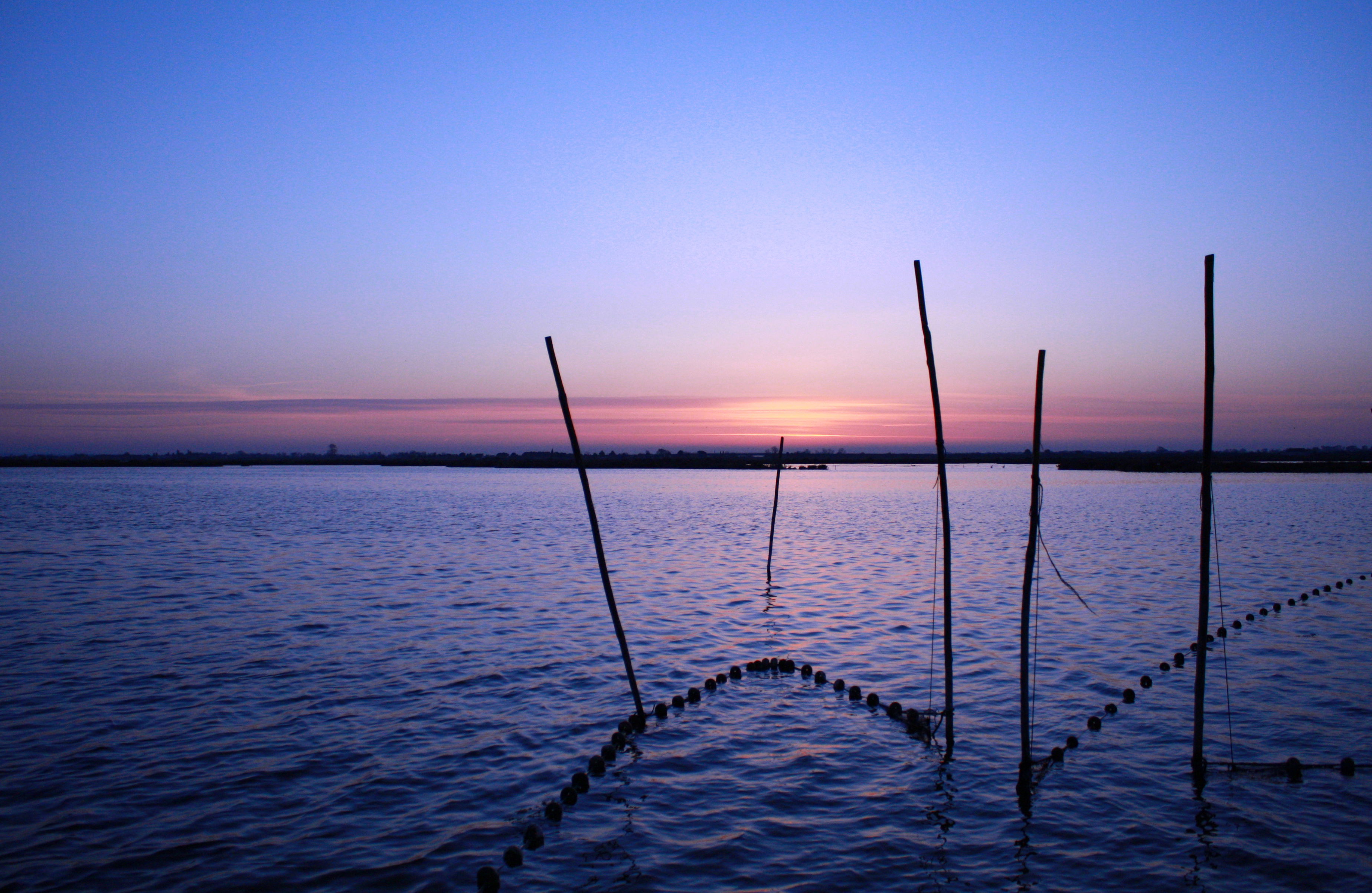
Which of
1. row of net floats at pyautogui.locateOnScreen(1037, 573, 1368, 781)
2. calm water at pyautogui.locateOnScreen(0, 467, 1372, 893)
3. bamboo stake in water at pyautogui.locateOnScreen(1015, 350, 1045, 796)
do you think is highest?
bamboo stake in water at pyautogui.locateOnScreen(1015, 350, 1045, 796)

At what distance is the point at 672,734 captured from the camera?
1326 cm

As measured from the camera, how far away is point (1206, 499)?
10.9 m

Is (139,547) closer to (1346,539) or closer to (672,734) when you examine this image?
(672,734)

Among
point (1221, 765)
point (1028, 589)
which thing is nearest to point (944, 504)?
point (1028, 589)

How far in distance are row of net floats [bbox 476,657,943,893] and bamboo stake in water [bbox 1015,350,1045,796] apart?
2021mm

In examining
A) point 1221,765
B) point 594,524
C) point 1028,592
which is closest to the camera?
point 1028,592

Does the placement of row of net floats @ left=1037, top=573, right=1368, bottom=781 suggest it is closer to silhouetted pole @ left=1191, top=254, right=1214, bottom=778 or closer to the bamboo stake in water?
silhouetted pole @ left=1191, top=254, right=1214, bottom=778

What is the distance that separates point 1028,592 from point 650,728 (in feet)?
20.2

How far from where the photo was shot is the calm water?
903 centimetres

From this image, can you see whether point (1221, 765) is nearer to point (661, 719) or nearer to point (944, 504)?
point (944, 504)

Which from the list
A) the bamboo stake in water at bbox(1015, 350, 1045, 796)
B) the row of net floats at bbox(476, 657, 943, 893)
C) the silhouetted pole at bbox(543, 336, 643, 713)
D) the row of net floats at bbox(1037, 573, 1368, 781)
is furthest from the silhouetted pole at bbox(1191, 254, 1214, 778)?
the silhouetted pole at bbox(543, 336, 643, 713)

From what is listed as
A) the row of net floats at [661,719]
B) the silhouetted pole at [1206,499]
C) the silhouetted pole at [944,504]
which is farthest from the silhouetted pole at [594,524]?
the silhouetted pole at [1206,499]

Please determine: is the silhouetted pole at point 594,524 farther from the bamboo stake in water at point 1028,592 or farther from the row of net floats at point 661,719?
the bamboo stake in water at point 1028,592

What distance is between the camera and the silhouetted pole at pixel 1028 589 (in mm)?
10008
